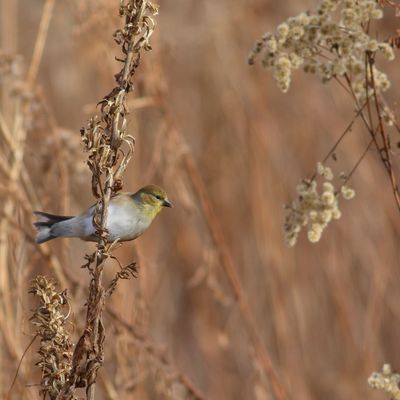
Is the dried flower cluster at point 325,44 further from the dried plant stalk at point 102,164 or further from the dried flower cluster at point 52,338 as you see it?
the dried flower cluster at point 52,338

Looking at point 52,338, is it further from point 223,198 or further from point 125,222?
point 223,198

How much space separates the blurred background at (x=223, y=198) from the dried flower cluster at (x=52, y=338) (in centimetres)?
142

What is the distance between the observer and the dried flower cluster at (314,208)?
1.76m

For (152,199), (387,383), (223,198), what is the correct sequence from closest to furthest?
(387,383) < (152,199) < (223,198)

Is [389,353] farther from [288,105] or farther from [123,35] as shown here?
[123,35]

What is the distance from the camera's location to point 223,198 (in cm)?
466

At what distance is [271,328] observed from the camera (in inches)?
175

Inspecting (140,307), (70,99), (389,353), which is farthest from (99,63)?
(389,353)

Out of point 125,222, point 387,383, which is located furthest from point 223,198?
point 387,383

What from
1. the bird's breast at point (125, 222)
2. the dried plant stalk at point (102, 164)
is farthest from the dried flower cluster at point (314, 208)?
the dried plant stalk at point (102, 164)

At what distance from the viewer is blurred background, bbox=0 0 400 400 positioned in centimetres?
303

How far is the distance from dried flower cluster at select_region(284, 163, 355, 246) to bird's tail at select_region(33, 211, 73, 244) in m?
0.61

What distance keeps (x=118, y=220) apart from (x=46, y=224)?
1.01 feet

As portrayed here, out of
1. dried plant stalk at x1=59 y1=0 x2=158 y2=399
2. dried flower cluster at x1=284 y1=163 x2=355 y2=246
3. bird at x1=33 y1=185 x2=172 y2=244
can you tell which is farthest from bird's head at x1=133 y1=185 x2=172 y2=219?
dried plant stalk at x1=59 y1=0 x2=158 y2=399
